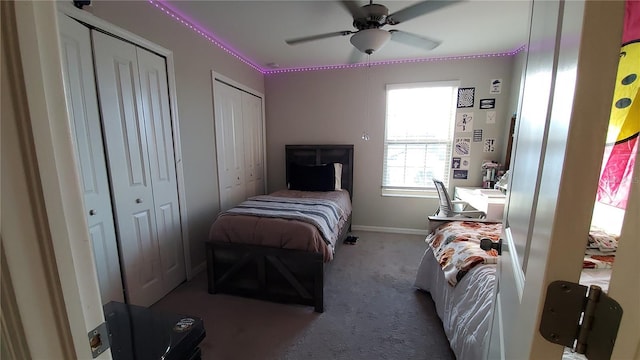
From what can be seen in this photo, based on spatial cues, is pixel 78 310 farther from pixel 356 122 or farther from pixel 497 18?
pixel 356 122

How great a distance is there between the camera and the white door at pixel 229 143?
291 centimetres

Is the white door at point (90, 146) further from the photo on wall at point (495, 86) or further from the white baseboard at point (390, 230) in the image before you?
the photo on wall at point (495, 86)

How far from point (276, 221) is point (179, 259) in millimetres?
1152

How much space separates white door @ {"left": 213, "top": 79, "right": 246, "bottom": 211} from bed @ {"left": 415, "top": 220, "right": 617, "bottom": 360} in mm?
2367

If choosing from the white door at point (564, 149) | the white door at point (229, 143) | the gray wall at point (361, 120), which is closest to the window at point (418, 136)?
the gray wall at point (361, 120)

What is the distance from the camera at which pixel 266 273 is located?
7.04ft

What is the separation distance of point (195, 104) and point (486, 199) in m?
3.23

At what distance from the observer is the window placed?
3508 millimetres

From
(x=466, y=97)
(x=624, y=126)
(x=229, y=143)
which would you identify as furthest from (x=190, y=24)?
(x=466, y=97)

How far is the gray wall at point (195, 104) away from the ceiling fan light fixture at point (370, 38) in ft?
5.30

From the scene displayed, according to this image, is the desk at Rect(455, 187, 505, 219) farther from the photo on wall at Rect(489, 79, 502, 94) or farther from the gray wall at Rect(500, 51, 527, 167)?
the photo on wall at Rect(489, 79, 502, 94)

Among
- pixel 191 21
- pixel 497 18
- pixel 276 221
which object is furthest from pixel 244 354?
pixel 497 18

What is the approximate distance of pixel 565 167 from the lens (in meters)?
0.34

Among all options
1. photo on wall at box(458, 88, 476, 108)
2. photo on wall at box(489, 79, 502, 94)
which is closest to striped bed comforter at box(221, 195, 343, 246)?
photo on wall at box(458, 88, 476, 108)
